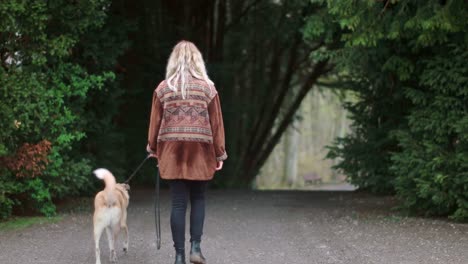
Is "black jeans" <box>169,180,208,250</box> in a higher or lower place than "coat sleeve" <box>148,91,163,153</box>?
lower

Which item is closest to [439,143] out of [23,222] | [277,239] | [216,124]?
[277,239]

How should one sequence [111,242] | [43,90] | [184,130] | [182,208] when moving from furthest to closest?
[43,90] < [111,242] < [182,208] < [184,130]

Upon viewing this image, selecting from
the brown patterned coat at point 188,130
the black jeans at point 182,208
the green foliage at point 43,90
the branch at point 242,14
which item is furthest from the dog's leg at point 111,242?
the branch at point 242,14

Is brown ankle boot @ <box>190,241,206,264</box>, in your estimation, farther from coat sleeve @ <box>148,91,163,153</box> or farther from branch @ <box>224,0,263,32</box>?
branch @ <box>224,0,263,32</box>

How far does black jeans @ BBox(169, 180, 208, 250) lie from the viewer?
671 cm

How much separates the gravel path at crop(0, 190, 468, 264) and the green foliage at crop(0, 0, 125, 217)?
700mm

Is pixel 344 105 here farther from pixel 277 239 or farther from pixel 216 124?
pixel 216 124

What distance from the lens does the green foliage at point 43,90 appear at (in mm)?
9891

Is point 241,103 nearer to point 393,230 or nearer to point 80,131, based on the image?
point 80,131

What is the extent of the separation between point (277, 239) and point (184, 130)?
3183 mm

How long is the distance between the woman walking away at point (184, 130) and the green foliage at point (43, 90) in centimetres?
389

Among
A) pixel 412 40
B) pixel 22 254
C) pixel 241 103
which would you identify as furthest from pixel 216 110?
pixel 241 103

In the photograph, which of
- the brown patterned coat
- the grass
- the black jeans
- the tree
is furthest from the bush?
the tree

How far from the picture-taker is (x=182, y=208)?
265 inches
